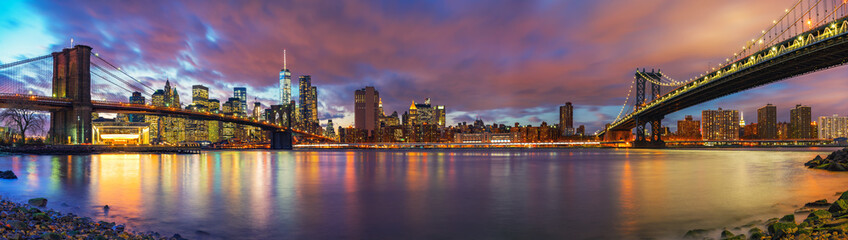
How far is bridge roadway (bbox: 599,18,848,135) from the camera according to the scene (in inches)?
1318

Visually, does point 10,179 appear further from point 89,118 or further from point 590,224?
point 89,118

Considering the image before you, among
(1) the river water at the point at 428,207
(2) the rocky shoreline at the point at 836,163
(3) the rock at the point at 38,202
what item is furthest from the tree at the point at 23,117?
(2) the rocky shoreline at the point at 836,163

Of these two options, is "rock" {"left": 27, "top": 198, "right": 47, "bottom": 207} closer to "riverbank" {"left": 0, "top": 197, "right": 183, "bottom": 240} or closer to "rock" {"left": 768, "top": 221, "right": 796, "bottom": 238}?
"riverbank" {"left": 0, "top": 197, "right": 183, "bottom": 240}

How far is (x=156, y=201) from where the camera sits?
15.5 meters

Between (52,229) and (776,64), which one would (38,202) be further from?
(776,64)

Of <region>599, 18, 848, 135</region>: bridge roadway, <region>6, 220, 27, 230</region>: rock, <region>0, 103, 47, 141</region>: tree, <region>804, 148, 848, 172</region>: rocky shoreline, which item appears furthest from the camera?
<region>0, 103, 47, 141</region>: tree

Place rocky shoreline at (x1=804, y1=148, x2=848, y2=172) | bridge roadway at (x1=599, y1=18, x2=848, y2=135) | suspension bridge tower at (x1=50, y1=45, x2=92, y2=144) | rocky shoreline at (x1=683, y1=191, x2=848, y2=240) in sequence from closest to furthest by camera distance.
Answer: rocky shoreline at (x1=683, y1=191, x2=848, y2=240), rocky shoreline at (x1=804, y1=148, x2=848, y2=172), bridge roadway at (x1=599, y1=18, x2=848, y2=135), suspension bridge tower at (x1=50, y1=45, x2=92, y2=144)

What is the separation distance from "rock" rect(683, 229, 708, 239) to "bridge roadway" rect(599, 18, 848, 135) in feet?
105

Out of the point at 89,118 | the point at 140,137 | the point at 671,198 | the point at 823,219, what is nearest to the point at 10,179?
the point at 671,198

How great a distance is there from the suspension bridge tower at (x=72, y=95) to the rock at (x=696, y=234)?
71014 millimetres

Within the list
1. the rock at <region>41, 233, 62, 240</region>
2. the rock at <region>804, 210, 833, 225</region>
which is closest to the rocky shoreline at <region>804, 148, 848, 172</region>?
the rock at <region>804, 210, 833, 225</region>

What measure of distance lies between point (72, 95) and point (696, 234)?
245 ft

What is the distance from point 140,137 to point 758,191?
11383 centimetres

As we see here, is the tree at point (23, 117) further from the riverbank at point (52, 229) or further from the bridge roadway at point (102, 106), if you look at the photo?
the riverbank at point (52, 229)
